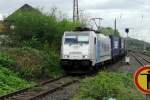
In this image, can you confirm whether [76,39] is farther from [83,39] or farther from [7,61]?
[7,61]

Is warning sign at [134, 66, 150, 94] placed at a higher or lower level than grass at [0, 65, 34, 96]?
higher

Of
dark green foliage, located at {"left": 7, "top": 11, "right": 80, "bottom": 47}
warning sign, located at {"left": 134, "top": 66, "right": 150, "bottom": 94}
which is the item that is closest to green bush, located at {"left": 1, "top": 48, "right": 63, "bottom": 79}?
dark green foliage, located at {"left": 7, "top": 11, "right": 80, "bottom": 47}

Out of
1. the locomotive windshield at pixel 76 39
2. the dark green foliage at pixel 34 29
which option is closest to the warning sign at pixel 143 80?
the locomotive windshield at pixel 76 39

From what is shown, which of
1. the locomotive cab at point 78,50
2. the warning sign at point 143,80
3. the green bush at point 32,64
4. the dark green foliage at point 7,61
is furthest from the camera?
the locomotive cab at point 78,50

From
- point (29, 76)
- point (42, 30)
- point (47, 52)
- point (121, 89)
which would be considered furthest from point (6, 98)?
point (42, 30)

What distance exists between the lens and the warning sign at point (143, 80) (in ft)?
28.4

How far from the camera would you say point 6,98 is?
18.1 m

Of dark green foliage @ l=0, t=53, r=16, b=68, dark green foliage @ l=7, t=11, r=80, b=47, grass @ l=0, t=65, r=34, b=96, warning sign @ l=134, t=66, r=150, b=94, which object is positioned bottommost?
grass @ l=0, t=65, r=34, b=96

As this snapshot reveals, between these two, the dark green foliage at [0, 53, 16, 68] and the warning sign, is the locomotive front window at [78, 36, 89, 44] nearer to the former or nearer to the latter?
the dark green foliage at [0, 53, 16, 68]

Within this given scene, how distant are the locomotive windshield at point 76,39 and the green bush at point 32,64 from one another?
1809 mm

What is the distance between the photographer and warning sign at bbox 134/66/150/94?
8.67m

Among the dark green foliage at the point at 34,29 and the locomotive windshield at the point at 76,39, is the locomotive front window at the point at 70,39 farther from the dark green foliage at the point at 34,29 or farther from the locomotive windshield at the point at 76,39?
the dark green foliage at the point at 34,29

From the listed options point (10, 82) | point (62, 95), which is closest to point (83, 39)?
point (10, 82)

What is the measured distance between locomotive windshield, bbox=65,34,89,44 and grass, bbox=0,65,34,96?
7500 mm
